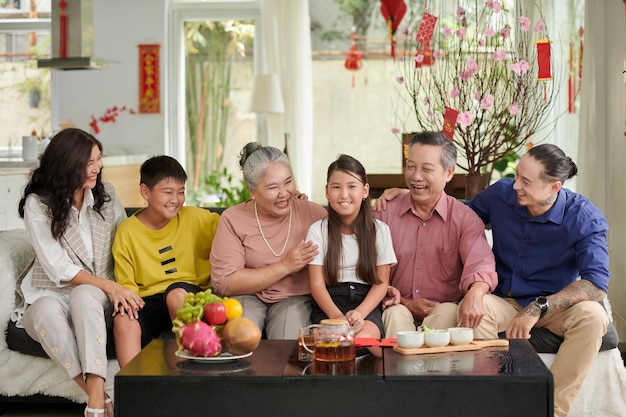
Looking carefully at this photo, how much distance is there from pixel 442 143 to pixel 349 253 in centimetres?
58

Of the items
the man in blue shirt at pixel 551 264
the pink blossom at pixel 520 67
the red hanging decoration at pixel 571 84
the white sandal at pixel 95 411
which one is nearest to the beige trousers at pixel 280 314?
the man in blue shirt at pixel 551 264

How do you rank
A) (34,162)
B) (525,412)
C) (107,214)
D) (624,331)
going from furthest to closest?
(34,162), (624,331), (107,214), (525,412)

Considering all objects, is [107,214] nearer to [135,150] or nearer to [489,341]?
[489,341]

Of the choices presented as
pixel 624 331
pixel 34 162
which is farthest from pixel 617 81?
pixel 34 162

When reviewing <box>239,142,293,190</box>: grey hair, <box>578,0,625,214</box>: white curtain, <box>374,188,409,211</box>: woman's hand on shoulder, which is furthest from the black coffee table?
<box>578,0,625,214</box>: white curtain

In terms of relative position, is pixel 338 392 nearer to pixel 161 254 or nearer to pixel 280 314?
pixel 280 314

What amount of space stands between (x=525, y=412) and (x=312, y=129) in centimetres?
551

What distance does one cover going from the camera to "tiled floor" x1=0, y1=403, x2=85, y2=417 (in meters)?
3.97

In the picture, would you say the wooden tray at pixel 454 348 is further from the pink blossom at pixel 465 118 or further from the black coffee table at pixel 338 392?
the pink blossom at pixel 465 118

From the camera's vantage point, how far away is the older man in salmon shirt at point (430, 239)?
370cm

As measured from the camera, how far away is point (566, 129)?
7.02 meters

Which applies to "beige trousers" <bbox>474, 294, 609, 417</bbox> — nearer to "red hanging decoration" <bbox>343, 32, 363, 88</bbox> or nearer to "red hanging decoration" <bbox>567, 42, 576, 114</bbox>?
"red hanging decoration" <bbox>567, 42, 576, 114</bbox>

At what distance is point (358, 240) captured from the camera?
3.66 metres

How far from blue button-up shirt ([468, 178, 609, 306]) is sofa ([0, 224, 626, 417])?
0.25 meters
